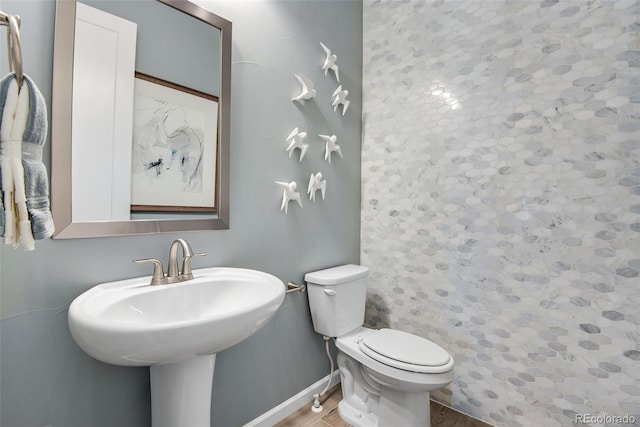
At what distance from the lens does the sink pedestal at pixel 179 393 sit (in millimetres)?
944

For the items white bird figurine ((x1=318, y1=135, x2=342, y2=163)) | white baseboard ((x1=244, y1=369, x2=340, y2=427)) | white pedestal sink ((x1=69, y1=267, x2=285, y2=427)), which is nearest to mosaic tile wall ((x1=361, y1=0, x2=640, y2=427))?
white bird figurine ((x1=318, y1=135, x2=342, y2=163))

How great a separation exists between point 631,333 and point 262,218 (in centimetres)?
163

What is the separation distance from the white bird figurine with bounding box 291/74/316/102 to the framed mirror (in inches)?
16.2

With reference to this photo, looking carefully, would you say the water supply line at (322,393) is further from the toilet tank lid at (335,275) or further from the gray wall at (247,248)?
the toilet tank lid at (335,275)

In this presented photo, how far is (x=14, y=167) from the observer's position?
564 mm

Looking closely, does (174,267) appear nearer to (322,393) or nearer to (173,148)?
(173,148)

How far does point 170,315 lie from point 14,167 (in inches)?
24.9

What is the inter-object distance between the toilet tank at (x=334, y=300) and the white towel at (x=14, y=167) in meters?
1.19

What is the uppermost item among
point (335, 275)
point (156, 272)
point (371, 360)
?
point (156, 272)

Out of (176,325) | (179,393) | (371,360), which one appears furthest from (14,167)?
(371,360)

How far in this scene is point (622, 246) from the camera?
1210 mm

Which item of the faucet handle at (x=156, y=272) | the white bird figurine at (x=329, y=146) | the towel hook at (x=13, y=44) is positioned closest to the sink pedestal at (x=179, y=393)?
the faucet handle at (x=156, y=272)

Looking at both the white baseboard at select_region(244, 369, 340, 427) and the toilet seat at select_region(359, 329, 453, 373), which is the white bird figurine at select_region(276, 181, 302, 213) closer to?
the toilet seat at select_region(359, 329, 453, 373)

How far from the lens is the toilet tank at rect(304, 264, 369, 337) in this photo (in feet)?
5.17
